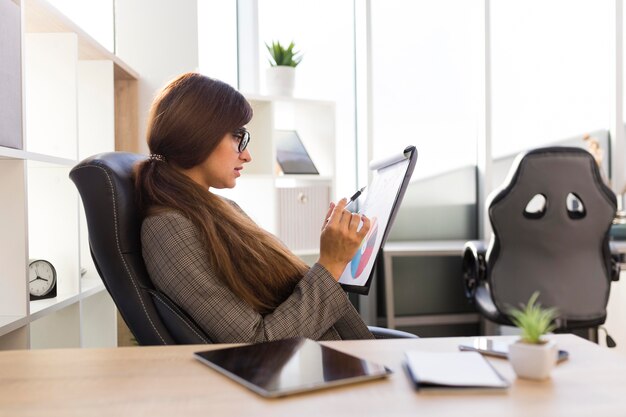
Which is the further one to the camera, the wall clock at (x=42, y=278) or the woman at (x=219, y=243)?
the wall clock at (x=42, y=278)

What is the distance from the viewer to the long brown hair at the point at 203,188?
4.84 feet

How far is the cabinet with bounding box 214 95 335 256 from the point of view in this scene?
3.17 metres

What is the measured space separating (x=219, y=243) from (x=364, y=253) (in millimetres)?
373

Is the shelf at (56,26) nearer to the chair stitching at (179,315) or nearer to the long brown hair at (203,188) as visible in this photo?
the long brown hair at (203,188)

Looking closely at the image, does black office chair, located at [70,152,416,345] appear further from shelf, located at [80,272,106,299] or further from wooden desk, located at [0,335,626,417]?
shelf, located at [80,272,106,299]

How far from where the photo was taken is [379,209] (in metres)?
1.51

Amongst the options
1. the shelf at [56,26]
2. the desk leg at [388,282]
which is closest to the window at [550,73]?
the desk leg at [388,282]

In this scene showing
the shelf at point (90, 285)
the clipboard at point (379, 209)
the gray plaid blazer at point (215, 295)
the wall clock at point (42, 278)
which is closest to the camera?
the gray plaid blazer at point (215, 295)

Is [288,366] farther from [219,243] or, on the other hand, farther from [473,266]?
[473,266]

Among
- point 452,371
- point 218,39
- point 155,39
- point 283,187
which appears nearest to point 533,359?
point 452,371

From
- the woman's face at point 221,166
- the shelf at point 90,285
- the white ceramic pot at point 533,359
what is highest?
the woman's face at point 221,166

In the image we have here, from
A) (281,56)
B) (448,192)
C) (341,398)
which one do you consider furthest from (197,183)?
(448,192)

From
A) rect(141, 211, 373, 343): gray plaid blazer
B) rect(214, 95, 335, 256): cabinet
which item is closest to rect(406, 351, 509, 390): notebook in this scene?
rect(141, 211, 373, 343): gray plaid blazer

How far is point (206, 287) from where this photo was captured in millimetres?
1346
